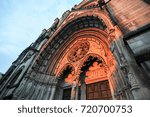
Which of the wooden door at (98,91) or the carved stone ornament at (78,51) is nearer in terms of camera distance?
the wooden door at (98,91)

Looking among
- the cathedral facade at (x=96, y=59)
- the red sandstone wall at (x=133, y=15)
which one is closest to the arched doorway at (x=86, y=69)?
the cathedral facade at (x=96, y=59)

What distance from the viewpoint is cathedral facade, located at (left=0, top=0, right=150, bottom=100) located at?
2.93 metres

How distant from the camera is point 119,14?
16.3 feet

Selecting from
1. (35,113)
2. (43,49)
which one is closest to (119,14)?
(35,113)

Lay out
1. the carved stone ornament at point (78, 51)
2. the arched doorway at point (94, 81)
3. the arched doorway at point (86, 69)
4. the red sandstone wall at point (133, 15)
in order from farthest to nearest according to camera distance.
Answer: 1. the carved stone ornament at point (78, 51)
2. the arched doorway at point (86, 69)
3. the arched doorway at point (94, 81)
4. the red sandstone wall at point (133, 15)

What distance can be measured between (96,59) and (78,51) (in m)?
1.58

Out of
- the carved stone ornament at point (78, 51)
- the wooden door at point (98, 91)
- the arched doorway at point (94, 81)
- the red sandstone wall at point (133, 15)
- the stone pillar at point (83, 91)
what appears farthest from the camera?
the carved stone ornament at point (78, 51)

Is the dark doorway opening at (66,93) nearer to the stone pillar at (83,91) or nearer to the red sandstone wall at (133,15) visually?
the stone pillar at (83,91)

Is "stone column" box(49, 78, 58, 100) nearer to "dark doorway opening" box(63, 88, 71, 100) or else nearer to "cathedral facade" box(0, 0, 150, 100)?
"cathedral facade" box(0, 0, 150, 100)

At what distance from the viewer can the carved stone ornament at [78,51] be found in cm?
730

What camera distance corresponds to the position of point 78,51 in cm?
773

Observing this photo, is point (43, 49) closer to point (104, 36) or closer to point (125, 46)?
point (104, 36)

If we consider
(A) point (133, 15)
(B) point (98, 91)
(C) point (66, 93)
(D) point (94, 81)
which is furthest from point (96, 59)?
(A) point (133, 15)

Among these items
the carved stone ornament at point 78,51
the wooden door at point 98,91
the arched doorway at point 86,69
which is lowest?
the wooden door at point 98,91
